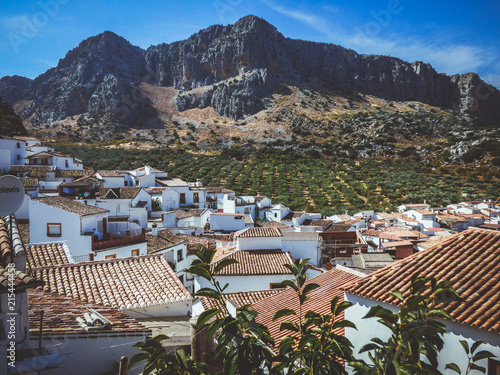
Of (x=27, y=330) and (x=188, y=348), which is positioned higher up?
(x=27, y=330)

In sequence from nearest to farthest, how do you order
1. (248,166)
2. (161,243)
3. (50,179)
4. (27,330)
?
(27,330) < (161,243) < (50,179) < (248,166)

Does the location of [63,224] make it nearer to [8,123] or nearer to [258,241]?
[258,241]

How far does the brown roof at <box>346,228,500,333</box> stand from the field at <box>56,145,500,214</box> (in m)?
32.3

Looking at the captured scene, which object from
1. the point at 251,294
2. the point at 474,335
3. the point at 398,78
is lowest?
the point at 251,294

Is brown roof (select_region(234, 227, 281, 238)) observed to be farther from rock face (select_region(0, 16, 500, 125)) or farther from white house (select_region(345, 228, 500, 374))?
rock face (select_region(0, 16, 500, 125))

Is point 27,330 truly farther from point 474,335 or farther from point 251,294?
point 251,294

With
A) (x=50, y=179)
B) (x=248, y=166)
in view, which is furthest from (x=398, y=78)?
(x=50, y=179)

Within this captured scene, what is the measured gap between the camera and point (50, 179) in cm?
2953

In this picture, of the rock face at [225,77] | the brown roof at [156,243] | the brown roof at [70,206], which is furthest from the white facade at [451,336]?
the rock face at [225,77]

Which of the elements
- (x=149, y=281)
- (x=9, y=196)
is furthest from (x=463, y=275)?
(x=149, y=281)

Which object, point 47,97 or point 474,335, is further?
point 47,97

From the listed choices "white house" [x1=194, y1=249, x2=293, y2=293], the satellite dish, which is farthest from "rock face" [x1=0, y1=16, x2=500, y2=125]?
the satellite dish

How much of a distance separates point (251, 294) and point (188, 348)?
20.0ft

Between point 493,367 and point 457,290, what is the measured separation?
956mm
